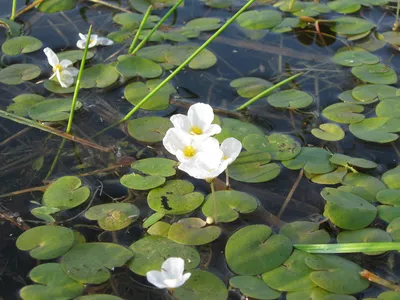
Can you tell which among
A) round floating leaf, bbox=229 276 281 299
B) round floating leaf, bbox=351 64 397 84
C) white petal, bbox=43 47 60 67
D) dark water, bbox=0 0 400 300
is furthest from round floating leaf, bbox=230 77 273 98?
round floating leaf, bbox=229 276 281 299

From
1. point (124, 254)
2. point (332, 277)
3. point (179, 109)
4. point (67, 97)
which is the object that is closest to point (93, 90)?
point (67, 97)

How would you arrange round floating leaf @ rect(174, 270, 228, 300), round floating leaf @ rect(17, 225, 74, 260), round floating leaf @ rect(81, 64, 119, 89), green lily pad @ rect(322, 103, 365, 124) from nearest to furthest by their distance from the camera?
round floating leaf @ rect(174, 270, 228, 300) → round floating leaf @ rect(17, 225, 74, 260) → green lily pad @ rect(322, 103, 365, 124) → round floating leaf @ rect(81, 64, 119, 89)

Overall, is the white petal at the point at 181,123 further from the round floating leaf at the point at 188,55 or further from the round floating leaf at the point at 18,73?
the round floating leaf at the point at 18,73

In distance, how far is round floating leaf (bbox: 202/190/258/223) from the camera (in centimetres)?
174

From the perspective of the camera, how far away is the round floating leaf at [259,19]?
2697 millimetres

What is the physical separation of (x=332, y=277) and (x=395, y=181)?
1.58 feet

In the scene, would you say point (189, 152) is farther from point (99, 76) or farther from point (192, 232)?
point (99, 76)

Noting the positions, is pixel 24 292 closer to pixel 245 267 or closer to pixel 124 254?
pixel 124 254

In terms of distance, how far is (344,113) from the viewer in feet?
7.21

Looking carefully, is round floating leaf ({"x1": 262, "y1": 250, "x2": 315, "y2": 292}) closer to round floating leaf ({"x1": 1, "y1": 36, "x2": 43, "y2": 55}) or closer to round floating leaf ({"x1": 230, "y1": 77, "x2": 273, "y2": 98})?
round floating leaf ({"x1": 230, "y1": 77, "x2": 273, "y2": 98})

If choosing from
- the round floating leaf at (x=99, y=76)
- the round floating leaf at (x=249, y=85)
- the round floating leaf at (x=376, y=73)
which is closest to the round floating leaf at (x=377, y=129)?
the round floating leaf at (x=376, y=73)

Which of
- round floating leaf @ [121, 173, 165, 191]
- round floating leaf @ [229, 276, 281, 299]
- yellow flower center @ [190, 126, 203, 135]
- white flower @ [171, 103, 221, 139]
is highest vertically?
white flower @ [171, 103, 221, 139]

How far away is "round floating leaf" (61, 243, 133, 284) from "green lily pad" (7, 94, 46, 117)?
2.30 feet

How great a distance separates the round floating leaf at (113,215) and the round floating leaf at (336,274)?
1.66ft
